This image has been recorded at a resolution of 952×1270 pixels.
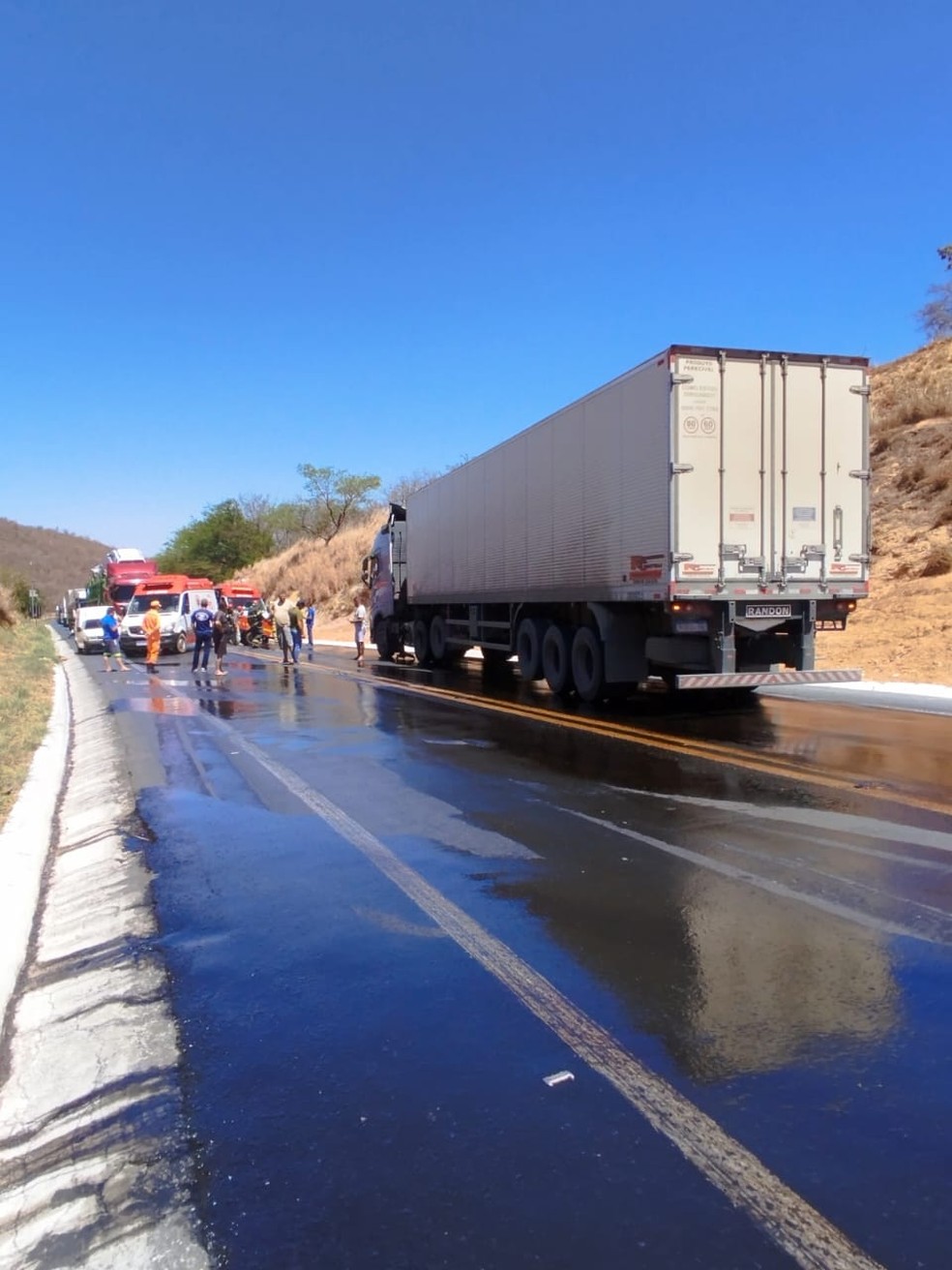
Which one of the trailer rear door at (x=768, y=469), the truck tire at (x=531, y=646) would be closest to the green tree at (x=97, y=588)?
the truck tire at (x=531, y=646)

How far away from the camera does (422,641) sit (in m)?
24.5

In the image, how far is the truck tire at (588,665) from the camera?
1405cm

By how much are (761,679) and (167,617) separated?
23700 mm

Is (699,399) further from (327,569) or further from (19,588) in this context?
(19,588)

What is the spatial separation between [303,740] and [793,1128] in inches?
350

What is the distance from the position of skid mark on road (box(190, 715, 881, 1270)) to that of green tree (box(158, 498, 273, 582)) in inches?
3225

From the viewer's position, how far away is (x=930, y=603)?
2102 cm

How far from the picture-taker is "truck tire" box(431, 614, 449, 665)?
74.5 ft

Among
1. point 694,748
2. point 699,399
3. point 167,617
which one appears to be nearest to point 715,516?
point 699,399

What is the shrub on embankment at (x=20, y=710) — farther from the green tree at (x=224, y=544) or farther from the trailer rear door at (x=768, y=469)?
the green tree at (x=224, y=544)

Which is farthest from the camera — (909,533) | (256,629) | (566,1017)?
(256,629)

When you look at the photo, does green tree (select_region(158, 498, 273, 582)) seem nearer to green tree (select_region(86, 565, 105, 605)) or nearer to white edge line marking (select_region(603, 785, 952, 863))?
green tree (select_region(86, 565, 105, 605))

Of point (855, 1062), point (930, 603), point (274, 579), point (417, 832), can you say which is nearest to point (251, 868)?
point (417, 832)

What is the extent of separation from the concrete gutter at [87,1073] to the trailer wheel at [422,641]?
1698 cm
